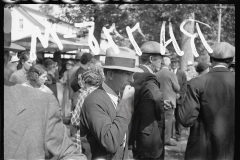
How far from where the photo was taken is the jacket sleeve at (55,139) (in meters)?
2.00

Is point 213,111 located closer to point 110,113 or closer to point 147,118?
point 147,118

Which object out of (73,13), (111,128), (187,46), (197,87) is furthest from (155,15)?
(111,128)

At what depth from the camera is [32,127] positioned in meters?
1.99

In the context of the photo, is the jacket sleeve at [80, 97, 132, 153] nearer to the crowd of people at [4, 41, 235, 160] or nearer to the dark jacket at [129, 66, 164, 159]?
the crowd of people at [4, 41, 235, 160]

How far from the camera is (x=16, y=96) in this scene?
2010 mm

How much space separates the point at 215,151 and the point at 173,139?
4.82 meters

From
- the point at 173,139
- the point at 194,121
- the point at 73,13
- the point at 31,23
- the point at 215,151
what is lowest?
the point at 173,139

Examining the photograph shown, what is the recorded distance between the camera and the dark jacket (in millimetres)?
3949

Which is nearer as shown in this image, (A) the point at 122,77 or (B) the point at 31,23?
(A) the point at 122,77

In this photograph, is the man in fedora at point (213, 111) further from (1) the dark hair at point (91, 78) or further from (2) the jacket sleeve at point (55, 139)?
(1) the dark hair at point (91, 78)

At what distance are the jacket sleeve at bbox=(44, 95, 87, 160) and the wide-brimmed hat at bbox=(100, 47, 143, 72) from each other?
0.86 meters

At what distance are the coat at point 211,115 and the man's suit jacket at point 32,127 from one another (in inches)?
66.6

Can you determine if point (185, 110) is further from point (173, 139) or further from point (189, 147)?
point (173, 139)
